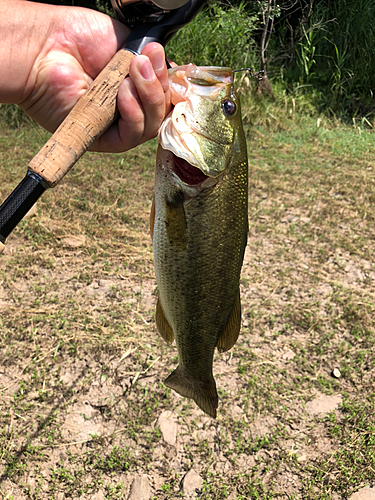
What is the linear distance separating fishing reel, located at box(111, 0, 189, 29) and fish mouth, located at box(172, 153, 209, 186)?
18.6 inches

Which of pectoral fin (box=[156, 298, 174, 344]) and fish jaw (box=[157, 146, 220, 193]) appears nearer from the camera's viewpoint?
fish jaw (box=[157, 146, 220, 193])

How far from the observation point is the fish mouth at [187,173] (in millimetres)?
1517

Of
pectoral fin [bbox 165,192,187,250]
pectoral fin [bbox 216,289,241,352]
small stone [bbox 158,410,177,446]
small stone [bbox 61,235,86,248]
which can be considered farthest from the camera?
small stone [bbox 61,235,86,248]

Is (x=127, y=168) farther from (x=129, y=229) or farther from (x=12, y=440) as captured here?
(x=12, y=440)

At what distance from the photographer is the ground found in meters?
2.54

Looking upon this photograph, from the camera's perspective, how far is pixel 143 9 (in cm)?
149

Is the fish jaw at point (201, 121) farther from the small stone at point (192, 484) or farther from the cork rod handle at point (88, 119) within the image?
the small stone at point (192, 484)

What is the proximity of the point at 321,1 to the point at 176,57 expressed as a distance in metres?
3.49

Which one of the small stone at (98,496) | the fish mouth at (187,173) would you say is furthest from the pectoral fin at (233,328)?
the small stone at (98,496)

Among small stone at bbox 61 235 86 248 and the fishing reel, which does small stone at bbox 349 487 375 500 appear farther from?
small stone at bbox 61 235 86 248

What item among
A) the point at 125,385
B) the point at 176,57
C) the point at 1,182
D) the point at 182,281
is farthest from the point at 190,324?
the point at 176,57

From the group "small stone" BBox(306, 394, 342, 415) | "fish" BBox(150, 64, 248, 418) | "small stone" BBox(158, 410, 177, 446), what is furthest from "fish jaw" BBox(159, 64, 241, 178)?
"small stone" BBox(306, 394, 342, 415)

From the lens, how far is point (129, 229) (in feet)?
14.5

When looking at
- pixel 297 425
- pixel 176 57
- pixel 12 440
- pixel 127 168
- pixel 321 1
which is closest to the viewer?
pixel 12 440
